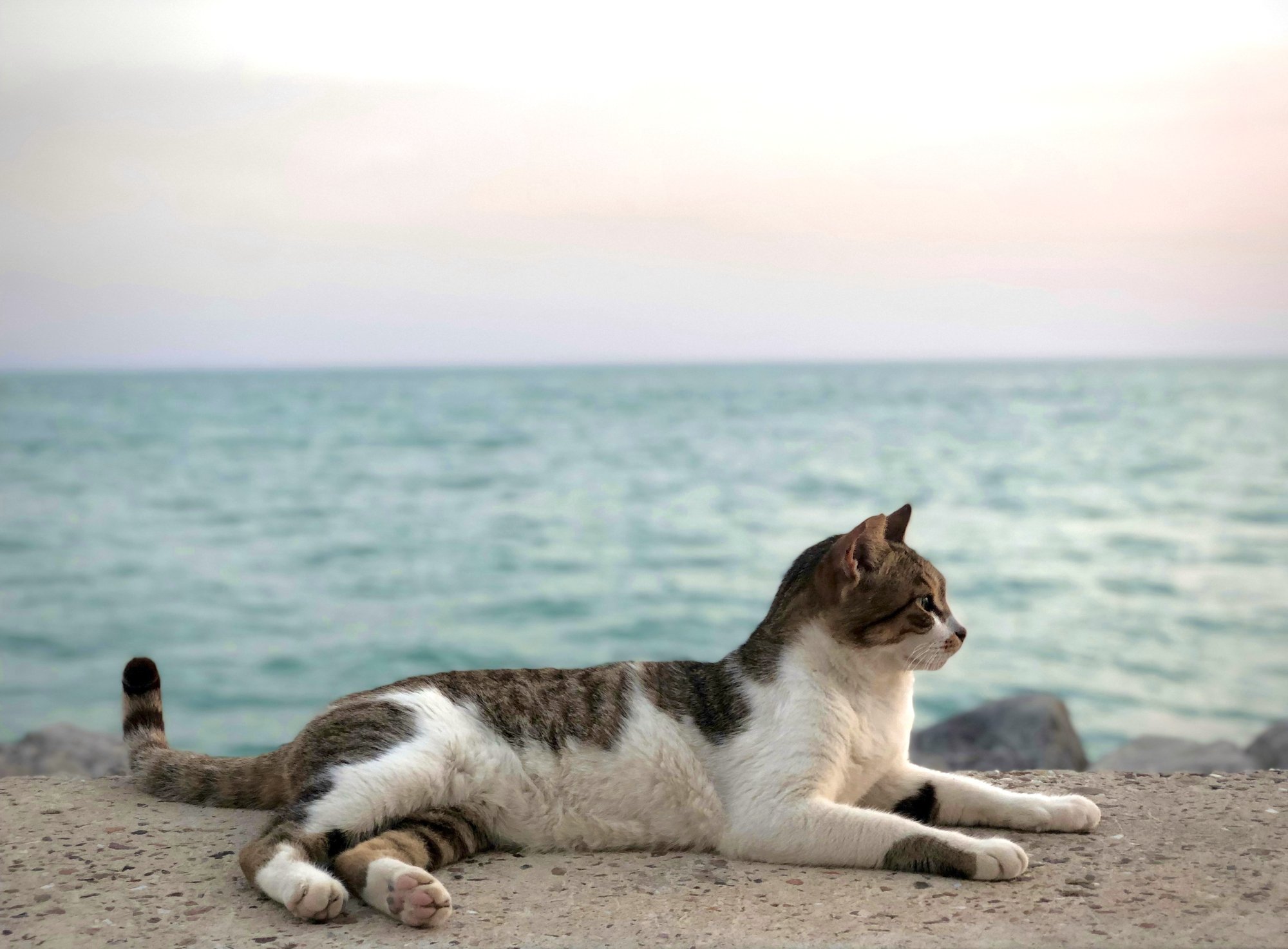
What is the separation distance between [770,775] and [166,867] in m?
1.86

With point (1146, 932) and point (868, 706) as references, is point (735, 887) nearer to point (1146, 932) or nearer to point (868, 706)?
point (868, 706)

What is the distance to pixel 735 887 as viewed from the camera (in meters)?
3.21

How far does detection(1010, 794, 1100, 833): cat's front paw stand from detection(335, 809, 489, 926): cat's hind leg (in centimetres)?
173

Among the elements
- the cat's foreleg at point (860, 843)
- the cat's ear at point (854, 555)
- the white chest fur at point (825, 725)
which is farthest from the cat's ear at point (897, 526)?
the cat's foreleg at point (860, 843)

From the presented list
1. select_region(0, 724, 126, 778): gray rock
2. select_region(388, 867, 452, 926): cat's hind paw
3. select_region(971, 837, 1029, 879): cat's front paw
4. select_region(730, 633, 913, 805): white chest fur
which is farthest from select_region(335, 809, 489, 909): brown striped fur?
select_region(0, 724, 126, 778): gray rock

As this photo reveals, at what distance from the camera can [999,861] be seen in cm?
317

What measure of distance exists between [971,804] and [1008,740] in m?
3.74

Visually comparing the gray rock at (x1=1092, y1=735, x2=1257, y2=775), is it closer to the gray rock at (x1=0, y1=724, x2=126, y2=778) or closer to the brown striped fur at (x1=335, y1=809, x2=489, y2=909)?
the brown striped fur at (x1=335, y1=809, x2=489, y2=909)

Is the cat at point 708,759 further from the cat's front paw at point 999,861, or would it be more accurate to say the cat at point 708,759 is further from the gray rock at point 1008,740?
the gray rock at point 1008,740

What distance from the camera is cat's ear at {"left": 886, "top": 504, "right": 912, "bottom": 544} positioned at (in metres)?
3.76

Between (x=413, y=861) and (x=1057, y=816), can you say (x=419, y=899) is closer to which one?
(x=413, y=861)

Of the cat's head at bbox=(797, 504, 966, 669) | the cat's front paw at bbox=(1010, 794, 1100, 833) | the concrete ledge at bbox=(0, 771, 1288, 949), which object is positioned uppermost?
the cat's head at bbox=(797, 504, 966, 669)

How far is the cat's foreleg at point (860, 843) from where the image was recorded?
3.19 m

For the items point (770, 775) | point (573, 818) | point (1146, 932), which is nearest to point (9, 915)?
point (573, 818)
